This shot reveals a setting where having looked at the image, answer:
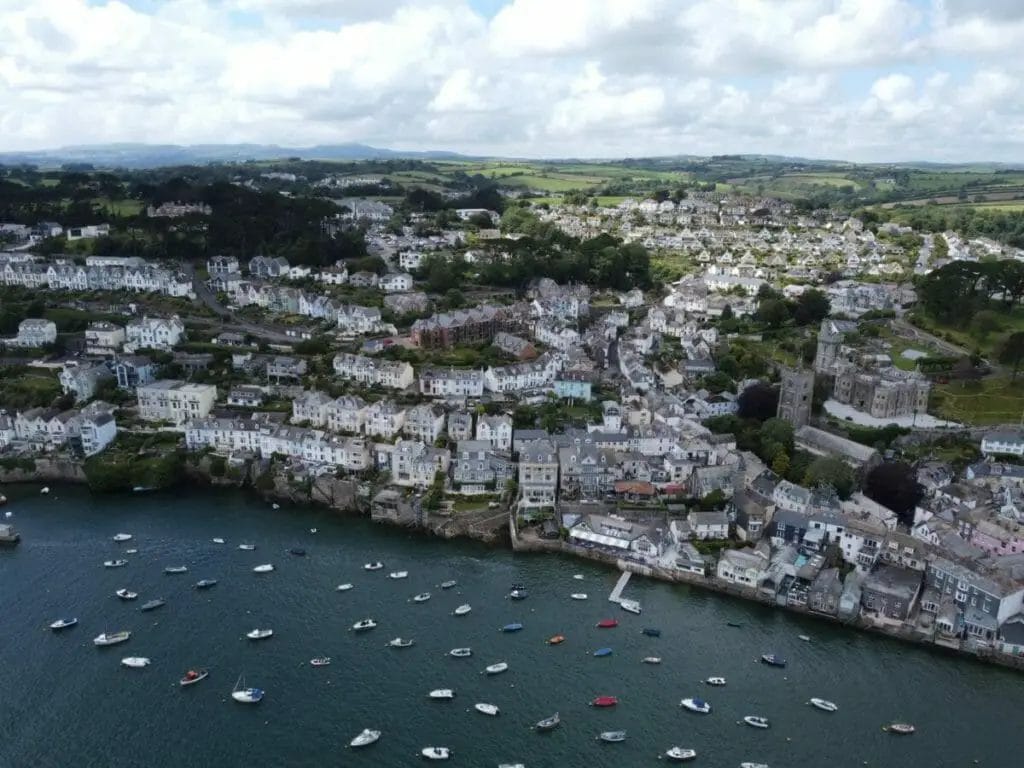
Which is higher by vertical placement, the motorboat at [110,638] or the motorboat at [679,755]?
the motorboat at [110,638]

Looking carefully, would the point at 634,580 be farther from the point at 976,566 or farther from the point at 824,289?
the point at 824,289

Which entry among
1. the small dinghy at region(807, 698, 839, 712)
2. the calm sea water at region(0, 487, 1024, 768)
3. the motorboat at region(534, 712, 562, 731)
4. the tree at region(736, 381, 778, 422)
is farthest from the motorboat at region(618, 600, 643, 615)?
the tree at region(736, 381, 778, 422)

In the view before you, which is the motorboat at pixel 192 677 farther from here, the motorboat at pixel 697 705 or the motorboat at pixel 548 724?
the motorboat at pixel 697 705

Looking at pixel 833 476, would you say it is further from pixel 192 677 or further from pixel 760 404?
pixel 192 677

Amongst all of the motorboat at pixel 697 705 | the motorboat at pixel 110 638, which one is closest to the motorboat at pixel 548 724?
the motorboat at pixel 697 705

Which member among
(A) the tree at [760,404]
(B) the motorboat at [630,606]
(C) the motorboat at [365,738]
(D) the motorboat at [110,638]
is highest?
(A) the tree at [760,404]

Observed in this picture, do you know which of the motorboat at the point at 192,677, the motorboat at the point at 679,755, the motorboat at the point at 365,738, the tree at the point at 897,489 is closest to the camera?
the motorboat at the point at 679,755

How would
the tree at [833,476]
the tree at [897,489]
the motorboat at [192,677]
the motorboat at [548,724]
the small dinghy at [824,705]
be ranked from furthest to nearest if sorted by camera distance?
the tree at [833,476], the tree at [897,489], the motorboat at [192,677], the small dinghy at [824,705], the motorboat at [548,724]
